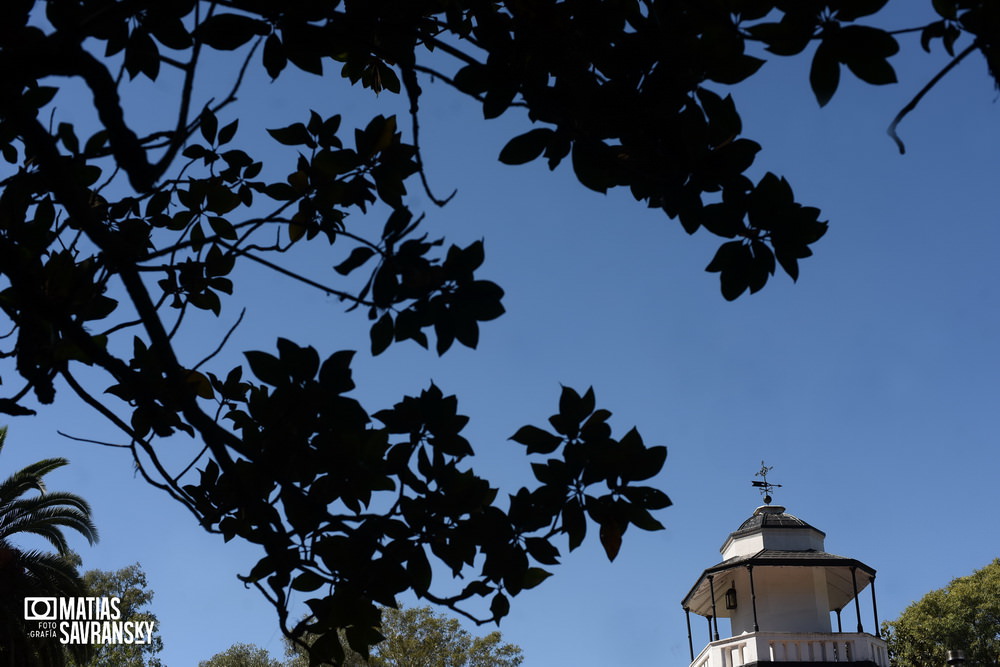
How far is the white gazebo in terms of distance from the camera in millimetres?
21219

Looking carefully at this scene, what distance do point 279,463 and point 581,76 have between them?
169cm

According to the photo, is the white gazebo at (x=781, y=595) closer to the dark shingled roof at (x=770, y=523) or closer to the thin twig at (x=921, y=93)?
the dark shingled roof at (x=770, y=523)

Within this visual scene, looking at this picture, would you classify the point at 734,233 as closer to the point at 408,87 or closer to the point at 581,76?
the point at 581,76

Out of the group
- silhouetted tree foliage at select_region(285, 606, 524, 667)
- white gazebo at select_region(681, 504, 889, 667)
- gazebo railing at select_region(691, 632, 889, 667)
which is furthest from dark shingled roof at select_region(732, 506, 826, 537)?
silhouetted tree foliage at select_region(285, 606, 524, 667)

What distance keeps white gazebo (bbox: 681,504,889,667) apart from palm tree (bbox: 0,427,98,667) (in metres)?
15.3

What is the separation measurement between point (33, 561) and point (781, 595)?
17.6 m

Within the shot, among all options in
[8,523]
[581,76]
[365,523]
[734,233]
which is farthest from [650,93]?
[8,523]

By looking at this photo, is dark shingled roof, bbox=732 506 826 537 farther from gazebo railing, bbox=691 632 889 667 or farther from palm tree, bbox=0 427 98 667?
palm tree, bbox=0 427 98 667

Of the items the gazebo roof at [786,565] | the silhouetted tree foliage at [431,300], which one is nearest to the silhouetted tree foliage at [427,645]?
the gazebo roof at [786,565]

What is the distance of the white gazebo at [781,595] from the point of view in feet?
69.6

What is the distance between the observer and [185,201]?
4.46 meters

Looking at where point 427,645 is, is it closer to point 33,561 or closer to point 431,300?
point 33,561

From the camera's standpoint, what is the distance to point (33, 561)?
20016 mm

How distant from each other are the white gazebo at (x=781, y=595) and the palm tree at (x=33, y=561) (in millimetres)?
15325
